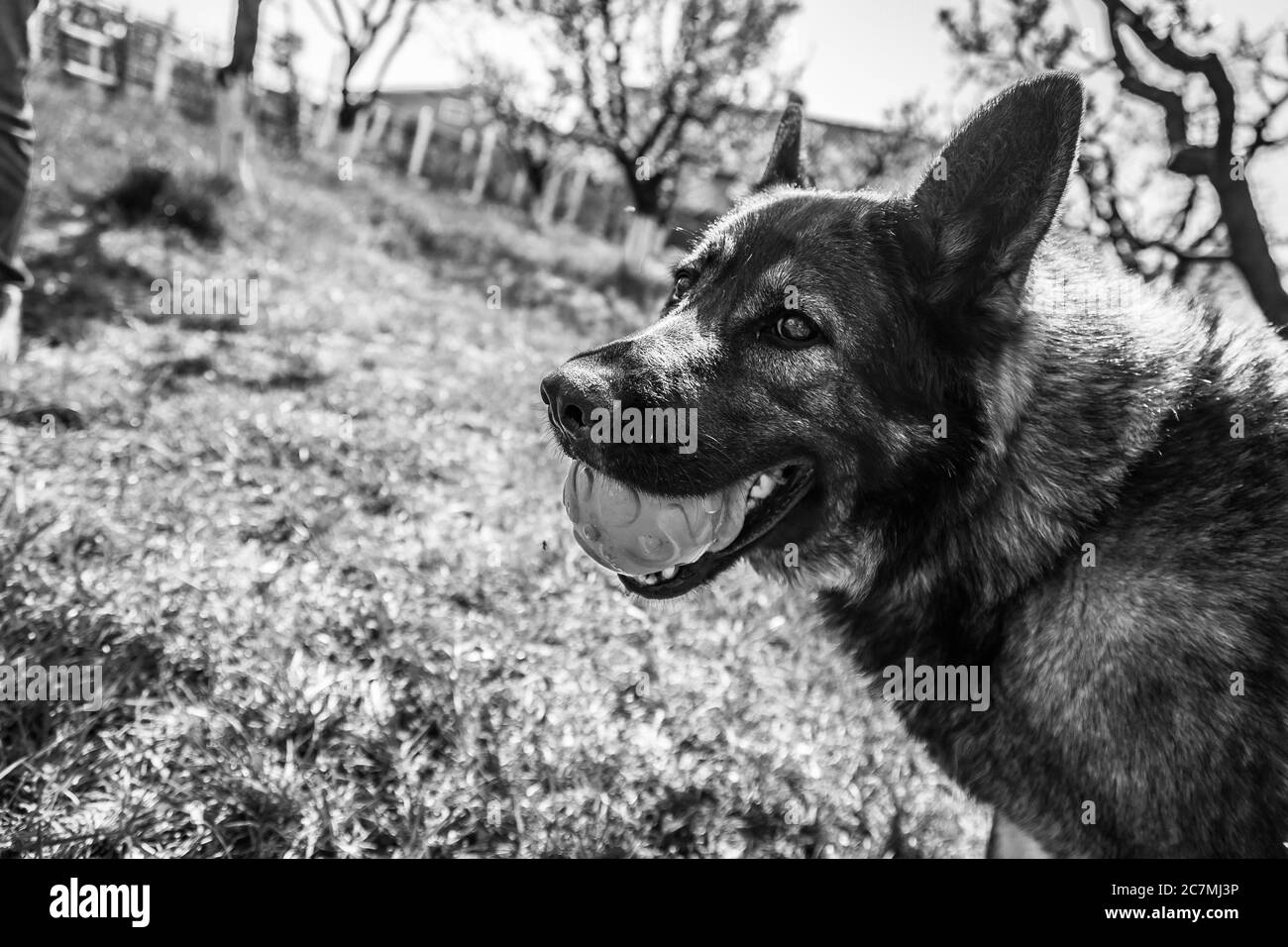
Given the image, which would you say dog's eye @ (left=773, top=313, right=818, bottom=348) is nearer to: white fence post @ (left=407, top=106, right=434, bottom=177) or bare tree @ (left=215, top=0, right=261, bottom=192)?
bare tree @ (left=215, top=0, right=261, bottom=192)

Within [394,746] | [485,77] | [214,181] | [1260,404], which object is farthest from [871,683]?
[485,77]

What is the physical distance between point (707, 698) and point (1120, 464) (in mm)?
2008

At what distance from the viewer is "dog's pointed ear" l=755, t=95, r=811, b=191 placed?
3494 millimetres

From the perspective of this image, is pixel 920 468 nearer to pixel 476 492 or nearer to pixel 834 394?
pixel 834 394

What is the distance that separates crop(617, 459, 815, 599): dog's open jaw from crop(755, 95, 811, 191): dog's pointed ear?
5.05ft

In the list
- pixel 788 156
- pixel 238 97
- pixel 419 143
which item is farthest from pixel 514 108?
pixel 788 156

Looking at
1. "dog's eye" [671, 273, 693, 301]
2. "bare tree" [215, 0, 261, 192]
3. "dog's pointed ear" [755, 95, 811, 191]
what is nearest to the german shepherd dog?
"dog's eye" [671, 273, 693, 301]

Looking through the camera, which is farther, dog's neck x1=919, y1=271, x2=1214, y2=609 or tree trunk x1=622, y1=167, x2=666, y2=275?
tree trunk x1=622, y1=167, x2=666, y2=275

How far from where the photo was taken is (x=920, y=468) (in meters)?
2.53

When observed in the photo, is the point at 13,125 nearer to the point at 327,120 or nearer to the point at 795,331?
the point at 795,331

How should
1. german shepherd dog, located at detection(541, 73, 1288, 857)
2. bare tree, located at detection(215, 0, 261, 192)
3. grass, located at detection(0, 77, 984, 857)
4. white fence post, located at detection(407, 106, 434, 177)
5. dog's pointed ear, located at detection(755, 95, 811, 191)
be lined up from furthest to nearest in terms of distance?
white fence post, located at detection(407, 106, 434, 177) → bare tree, located at detection(215, 0, 261, 192) → dog's pointed ear, located at detection(755, 95, 811, 191) → grass, located at detection(0, 77, 984, 857) → german shepherd dog, located at detection(541, 73, 1288, 857)

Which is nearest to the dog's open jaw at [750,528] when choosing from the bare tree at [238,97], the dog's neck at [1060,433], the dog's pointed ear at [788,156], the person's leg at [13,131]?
the dog's neck at [1060,433]

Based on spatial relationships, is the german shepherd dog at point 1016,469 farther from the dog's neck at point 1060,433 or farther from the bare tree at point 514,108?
the bare tree at point 514,108

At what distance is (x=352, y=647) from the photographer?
3279mm
